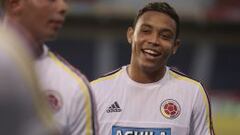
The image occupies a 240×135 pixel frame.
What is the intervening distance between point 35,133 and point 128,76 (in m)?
2.57

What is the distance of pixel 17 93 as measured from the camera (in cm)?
97

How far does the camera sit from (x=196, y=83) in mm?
3504

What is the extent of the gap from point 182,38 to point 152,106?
680 inches

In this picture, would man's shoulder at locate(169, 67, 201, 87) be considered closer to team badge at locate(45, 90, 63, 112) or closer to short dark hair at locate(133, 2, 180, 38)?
short dark hair at locate(133, 2, 180, 38)

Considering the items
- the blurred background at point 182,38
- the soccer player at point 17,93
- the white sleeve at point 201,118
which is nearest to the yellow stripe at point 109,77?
the white sleeve at point 201,118

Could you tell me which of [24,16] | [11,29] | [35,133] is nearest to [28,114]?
[35,133]

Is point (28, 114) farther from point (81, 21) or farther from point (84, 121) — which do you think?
point (81, 21)

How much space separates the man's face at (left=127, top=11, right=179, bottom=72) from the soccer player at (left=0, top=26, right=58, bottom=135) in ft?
7.81

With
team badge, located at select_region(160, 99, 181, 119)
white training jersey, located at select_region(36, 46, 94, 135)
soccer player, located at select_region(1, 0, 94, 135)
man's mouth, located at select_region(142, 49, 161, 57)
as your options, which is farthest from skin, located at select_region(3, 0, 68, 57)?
team badge, located at select_region(160, 99, 181, 119)

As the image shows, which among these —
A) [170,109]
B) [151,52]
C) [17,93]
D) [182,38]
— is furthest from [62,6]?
[182,38]

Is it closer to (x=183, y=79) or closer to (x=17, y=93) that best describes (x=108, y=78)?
(x=183, y=79)

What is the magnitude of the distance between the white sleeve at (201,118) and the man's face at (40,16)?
1.47m

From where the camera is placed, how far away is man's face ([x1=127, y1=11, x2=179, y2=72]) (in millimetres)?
3368

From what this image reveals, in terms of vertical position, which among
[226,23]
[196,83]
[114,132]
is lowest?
[114,132]
